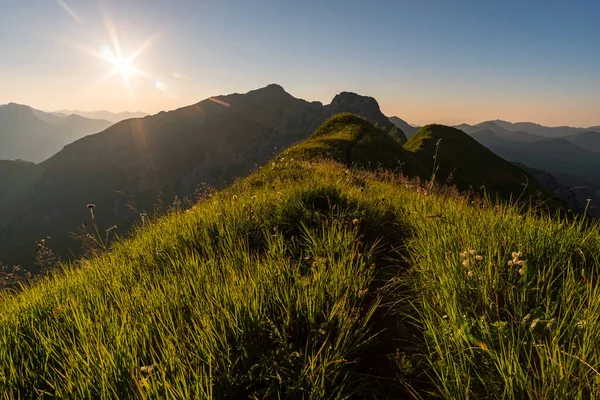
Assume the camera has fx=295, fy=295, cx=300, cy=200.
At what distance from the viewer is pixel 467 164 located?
47.9 metres

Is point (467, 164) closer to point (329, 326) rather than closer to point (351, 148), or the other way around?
point (351, 148)

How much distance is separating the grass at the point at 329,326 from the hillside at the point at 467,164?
39135mm

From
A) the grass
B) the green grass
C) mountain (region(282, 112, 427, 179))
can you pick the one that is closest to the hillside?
the green grass

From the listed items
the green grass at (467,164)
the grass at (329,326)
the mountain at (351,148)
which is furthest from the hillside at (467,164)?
the grass at (329,326)

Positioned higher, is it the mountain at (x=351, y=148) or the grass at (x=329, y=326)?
the mountain at (x=351, y=148)

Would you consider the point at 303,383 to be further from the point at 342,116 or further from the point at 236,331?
the point at 342,116

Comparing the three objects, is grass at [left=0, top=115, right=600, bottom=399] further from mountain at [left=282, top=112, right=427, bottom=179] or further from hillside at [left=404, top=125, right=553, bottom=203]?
hillside at [left=404, top=125, right=553, bottom=203]

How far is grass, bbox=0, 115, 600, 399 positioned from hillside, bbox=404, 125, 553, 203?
3914 centimetres

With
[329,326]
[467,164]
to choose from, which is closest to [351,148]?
[329,326]

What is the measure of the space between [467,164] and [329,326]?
5327 centimetres

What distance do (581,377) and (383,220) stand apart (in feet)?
11.4

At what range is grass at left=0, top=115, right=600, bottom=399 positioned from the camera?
1.91m

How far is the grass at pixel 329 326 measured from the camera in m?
1.91

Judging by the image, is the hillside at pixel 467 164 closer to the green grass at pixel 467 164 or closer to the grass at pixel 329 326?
the green grass at pixel 467 164
